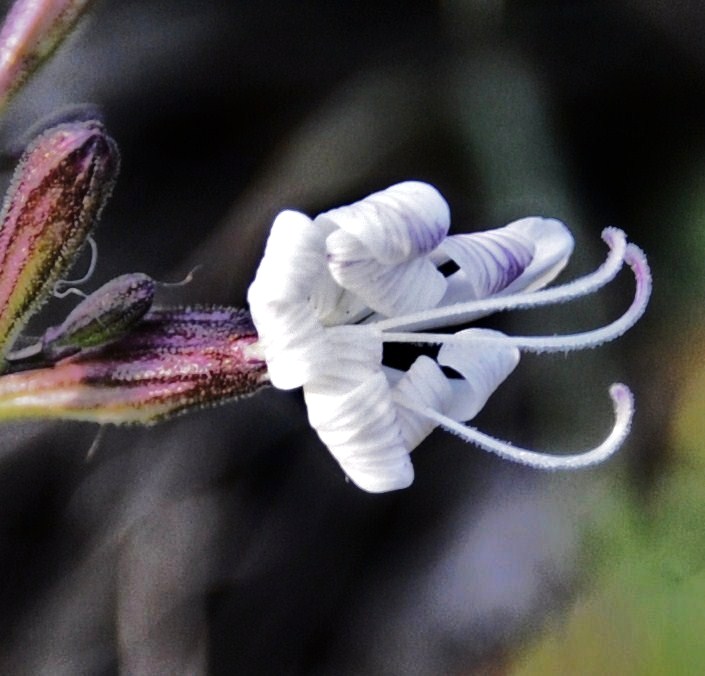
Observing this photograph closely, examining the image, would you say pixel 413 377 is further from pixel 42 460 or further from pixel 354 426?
pixel 42 460

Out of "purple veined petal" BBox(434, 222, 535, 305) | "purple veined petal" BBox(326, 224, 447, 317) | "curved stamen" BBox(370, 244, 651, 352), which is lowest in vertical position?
"curved stamen" BBox(370, 244, 651, 352)

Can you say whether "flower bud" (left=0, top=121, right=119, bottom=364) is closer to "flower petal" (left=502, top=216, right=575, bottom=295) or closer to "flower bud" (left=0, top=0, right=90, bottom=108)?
"flower bud" (left=0, top=0, right=90, bottom=108)

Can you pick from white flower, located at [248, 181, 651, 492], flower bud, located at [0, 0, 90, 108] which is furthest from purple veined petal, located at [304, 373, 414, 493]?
flower bud, located at [0, 0, 90, 108]

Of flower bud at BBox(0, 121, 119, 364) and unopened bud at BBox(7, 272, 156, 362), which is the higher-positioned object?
flower bud at BBox(0, 121, 119, 364)

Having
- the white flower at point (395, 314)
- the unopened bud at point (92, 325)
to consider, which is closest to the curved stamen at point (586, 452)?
the white flower at point (395, 314)

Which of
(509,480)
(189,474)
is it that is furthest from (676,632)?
(189,474)

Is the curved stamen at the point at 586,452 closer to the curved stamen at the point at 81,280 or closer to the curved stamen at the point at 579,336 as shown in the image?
the curved stamen at the point at 579,336

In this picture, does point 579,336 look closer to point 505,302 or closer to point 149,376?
point 505,302
